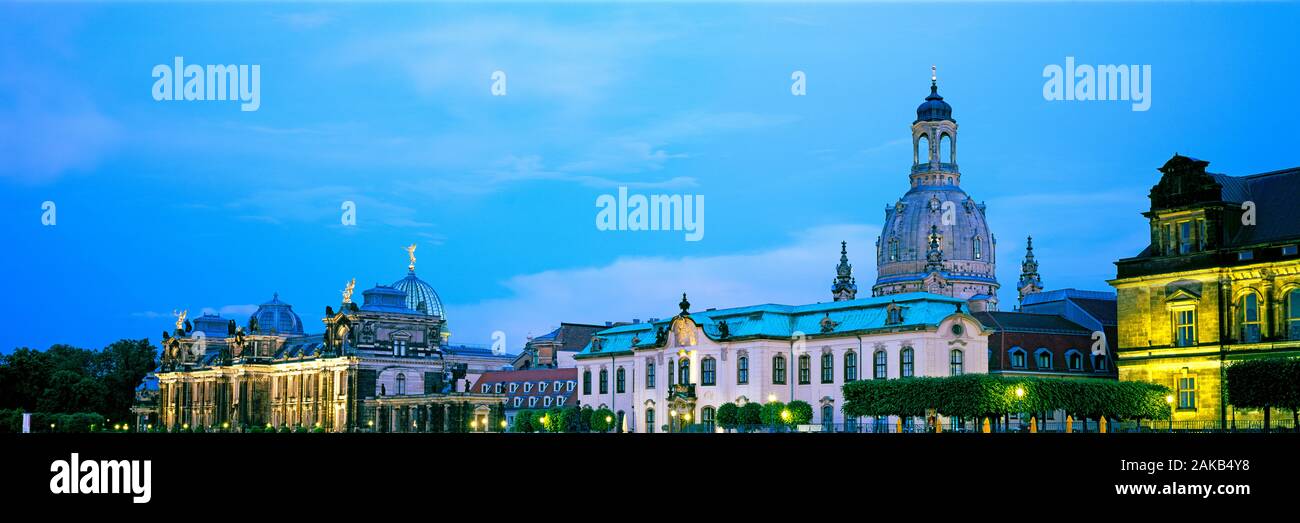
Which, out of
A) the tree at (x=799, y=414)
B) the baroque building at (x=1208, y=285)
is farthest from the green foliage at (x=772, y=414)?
the baroque building at (x=1208, y=285)

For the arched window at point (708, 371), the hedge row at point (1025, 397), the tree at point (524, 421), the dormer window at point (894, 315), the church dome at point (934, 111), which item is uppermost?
the church dome at point (934, 111)

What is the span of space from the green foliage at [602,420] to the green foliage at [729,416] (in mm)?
14070

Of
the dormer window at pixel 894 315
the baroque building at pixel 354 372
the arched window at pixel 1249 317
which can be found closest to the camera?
the arched window at pixel 1249 317

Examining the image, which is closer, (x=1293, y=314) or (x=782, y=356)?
(x=1293, y=314)

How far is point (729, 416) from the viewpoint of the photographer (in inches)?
3839

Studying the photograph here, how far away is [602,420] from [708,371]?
38.3 feet

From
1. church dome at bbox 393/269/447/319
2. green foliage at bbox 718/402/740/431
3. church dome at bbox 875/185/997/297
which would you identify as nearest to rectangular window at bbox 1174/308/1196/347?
green foliage at bbox 718/402/740/431

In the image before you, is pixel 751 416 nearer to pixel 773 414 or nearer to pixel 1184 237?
pixel 773 414

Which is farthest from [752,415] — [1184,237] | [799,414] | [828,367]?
[1184,237]

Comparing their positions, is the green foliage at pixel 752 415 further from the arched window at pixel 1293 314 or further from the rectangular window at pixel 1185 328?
the arched window at pixel 1293 314

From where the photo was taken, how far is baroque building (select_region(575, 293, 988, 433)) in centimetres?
9000

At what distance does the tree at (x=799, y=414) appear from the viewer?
93.1 metres

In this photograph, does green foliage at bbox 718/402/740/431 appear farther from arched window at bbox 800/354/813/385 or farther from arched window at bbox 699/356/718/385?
arched window at bbox 800/354/813/385
